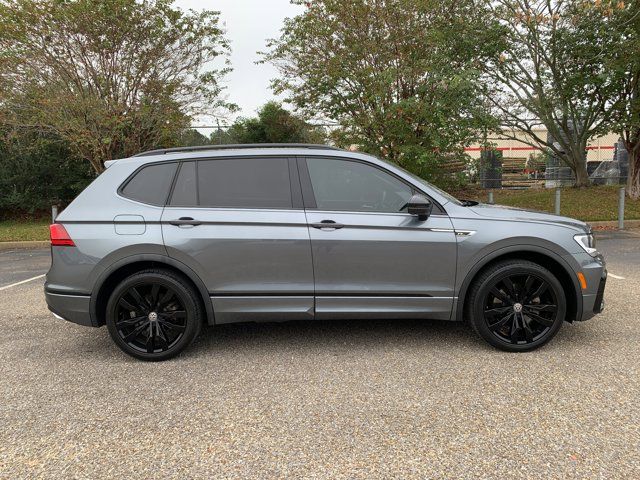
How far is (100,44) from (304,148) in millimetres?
10016

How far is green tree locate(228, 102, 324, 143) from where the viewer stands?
16078mm

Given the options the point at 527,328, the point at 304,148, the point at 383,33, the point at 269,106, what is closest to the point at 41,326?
the point at 304,148

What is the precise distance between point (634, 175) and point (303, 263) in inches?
551

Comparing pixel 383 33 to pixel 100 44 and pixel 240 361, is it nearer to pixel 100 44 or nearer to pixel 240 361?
pixel 100 44

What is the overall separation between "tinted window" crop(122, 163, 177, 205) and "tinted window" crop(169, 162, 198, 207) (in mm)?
66

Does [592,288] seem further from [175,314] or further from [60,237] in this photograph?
[60,237]

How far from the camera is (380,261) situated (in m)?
3.58

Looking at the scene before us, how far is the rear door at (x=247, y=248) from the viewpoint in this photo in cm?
357

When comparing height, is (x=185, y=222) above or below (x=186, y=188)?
below

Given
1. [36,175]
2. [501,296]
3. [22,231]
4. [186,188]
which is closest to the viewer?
[501,296]

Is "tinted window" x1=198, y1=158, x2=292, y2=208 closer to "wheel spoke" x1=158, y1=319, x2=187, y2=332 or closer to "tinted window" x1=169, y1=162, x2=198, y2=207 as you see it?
"tinted window" x1=169, y1=162, x2=198, y2=207

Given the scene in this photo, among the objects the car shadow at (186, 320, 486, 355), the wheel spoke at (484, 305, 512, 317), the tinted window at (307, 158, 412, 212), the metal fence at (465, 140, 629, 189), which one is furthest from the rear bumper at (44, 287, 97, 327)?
the metal fence at (465, 140, 629, 189)

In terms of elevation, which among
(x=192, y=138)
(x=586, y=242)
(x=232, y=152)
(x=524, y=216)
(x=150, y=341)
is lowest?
(x=150, y=341)

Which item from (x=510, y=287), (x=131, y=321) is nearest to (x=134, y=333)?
(x=131, y=321)
